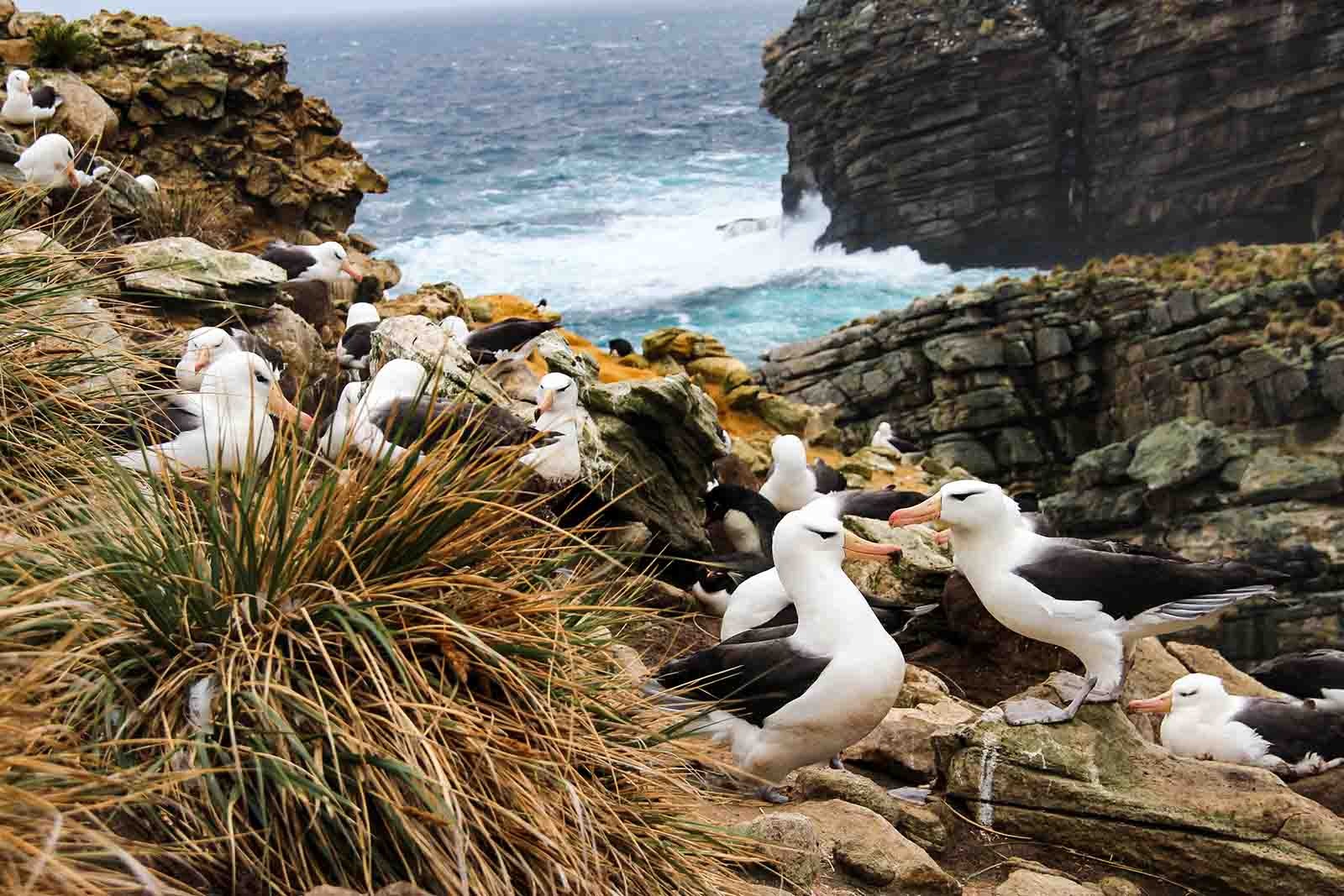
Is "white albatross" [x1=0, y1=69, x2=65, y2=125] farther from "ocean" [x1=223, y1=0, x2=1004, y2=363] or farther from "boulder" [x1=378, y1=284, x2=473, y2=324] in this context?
"ocean" [x1=223, y1=0, x2=1004, y2=363]

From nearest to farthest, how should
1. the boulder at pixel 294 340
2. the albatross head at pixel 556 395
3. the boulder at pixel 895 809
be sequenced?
1. the boulder at pixel 895 809
2. the albatross head at pixel 556 395
3. the boulder at pixel 294 340

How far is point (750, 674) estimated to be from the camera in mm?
5445

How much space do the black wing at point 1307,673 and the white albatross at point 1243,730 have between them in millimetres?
1338

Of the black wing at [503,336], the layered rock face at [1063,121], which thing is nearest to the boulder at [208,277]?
the black wing at [503,336]

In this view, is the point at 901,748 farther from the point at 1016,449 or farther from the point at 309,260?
the point at 1016,449

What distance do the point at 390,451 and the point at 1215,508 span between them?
2375 cm

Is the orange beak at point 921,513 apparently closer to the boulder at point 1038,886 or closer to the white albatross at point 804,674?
the white albatross at point 804,674

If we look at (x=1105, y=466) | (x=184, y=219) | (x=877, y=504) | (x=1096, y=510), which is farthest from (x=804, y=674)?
(x=1105, y=466)

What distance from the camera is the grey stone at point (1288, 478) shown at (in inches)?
925

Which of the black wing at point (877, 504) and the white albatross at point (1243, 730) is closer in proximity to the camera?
the white albatross at point (1243, 730)

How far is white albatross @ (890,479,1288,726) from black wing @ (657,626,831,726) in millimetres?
1117

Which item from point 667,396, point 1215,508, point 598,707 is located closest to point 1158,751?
point 598,707

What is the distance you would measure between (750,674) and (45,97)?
11.7 meters

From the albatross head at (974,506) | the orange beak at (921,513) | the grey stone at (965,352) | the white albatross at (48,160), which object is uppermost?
the white albatross at (48,160)
